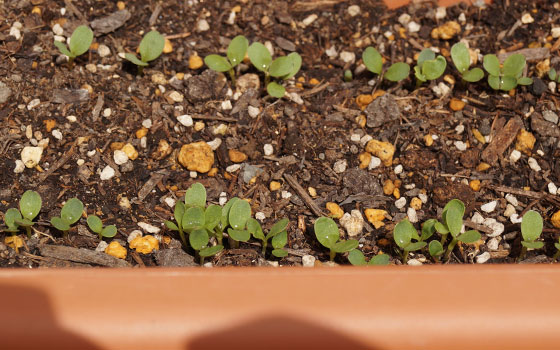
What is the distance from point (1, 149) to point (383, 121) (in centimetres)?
93

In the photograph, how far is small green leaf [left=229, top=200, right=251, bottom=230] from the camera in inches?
53.8

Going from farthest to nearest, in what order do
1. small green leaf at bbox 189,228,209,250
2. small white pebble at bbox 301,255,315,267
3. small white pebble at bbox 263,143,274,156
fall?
1. small white pebble at bbox 263,143,274,156
2. small white pebble at bbox 301,255,315,267
3. small green leaf at bbox 189,228,209,250

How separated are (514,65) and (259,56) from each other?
25.9 inches

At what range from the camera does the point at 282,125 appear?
1629 mm

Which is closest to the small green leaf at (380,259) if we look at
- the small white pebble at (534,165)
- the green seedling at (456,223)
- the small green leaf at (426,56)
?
the green seedling at (456,223)

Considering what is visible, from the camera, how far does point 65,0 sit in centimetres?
181

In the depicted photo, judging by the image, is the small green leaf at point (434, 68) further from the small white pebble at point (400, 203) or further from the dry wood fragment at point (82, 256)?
the dry wood fragment at point (82, 256)

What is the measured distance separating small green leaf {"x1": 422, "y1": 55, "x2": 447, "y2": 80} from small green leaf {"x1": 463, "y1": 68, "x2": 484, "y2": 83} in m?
0.08

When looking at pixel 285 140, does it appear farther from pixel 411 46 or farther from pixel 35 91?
pixel 35 91

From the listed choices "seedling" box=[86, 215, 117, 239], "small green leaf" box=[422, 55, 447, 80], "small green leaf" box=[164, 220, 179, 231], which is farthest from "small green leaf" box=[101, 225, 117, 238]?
"small green leaf" box=[422, 55, 447, 80]

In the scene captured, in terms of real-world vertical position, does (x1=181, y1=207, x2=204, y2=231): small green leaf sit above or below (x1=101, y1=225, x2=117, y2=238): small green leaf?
above

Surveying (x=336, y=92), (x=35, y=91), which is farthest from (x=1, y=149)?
(x=336, y=92)

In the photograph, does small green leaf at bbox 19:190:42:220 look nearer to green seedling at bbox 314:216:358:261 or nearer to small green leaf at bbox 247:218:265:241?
small green leaf at bbox 247:218:265:241

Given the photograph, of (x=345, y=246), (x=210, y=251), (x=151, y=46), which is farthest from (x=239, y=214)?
(x=151, y=46)
